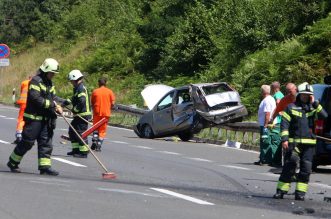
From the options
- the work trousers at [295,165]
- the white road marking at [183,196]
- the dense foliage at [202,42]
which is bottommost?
the white road marking at [183,196]

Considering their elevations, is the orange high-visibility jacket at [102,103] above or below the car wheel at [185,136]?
above

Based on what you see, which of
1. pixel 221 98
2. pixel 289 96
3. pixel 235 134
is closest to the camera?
pixel 289 96

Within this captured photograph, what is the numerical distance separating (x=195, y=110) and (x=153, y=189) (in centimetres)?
1208

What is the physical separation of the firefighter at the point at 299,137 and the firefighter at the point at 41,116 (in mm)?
3599

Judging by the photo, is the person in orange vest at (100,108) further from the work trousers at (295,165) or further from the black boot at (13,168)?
the work trousers at (295,165)

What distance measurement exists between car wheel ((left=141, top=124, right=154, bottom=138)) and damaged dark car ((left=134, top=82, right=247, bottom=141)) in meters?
0.16

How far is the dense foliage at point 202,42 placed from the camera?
28.4 m

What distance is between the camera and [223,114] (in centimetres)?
2459

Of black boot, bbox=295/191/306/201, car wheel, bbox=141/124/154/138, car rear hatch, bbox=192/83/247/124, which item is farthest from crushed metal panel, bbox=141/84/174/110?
black boot, bbox=295/191/306/201

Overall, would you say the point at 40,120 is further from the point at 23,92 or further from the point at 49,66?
the point at 23,92

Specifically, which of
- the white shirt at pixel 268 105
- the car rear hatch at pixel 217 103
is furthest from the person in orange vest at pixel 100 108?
the car rear hatch at pixel 217 103

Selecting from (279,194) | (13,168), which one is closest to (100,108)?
(13,168)

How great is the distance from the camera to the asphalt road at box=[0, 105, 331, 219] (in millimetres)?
10383

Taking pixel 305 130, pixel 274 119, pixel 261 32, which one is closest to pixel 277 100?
pixel 274 119
